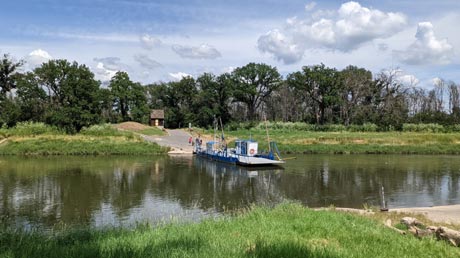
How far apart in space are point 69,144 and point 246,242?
39806mm

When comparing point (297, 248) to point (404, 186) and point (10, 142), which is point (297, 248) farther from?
point (10, 142)

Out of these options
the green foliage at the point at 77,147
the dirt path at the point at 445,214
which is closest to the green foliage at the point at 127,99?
the green foliage at the point at 77,147

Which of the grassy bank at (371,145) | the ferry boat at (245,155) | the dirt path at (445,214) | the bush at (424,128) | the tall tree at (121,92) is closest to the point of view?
the dirt path at (445,214)

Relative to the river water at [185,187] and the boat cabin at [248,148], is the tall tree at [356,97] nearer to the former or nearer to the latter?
the river water at [185,187]

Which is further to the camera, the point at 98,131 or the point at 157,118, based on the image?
the point at 157,118

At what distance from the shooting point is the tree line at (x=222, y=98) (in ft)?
183

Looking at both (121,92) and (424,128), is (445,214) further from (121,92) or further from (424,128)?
(121,92)

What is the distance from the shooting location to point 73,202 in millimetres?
19109

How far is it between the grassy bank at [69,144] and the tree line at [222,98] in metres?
4.91

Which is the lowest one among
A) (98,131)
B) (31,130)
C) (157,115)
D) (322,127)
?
(98,131)

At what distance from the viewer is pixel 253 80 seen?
8688cm

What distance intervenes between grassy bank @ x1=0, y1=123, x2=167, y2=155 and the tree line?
4913mm

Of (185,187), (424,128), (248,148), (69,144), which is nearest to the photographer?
(185,187)

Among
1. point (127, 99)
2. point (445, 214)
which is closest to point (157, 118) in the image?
point (127, 99)
